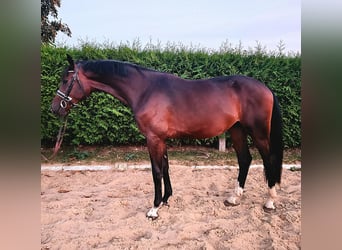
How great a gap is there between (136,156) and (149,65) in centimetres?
131

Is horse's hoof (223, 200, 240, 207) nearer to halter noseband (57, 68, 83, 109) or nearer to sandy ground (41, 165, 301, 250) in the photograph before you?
sandy ground (41, 165, 301, 250)

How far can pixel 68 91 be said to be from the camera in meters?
2.18

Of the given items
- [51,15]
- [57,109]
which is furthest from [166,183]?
[51,15]

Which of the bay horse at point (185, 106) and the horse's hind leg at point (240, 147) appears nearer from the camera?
the bay horse at point (185, 106)

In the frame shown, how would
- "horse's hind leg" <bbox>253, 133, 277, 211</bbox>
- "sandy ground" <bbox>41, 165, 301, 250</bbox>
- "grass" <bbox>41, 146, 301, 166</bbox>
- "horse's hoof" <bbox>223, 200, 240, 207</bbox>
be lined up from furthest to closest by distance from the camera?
"grass" <bbox>41, 146, 301, 166</bbox>, "horse's hoof" <bbox>223, 200, 240, 207</bbox>, "horse's hind leg" <bbox>253, 133, 277, 211</bbox>, "sandy ground" <bbox>41, 165, 301, 250</bbox>

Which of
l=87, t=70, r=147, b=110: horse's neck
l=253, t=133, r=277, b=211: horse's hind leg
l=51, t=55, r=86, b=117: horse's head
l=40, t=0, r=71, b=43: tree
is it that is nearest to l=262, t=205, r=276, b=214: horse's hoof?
l=253, t=133, r=277, b=211: horse's hind leg

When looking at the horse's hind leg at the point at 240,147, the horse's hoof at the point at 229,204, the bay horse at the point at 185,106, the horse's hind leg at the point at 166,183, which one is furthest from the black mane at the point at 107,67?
the horse's hoof at the point at 229,204

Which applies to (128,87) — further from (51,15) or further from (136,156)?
(136,156)

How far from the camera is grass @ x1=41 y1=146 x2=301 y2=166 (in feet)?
11.9

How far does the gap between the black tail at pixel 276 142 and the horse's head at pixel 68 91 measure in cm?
166

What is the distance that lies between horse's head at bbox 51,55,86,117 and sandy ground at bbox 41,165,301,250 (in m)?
0.90

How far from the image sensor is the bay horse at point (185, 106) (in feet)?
7.53

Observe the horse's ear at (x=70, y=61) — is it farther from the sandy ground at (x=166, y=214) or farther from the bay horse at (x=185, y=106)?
the sandy ground at (x=166, y=214)
